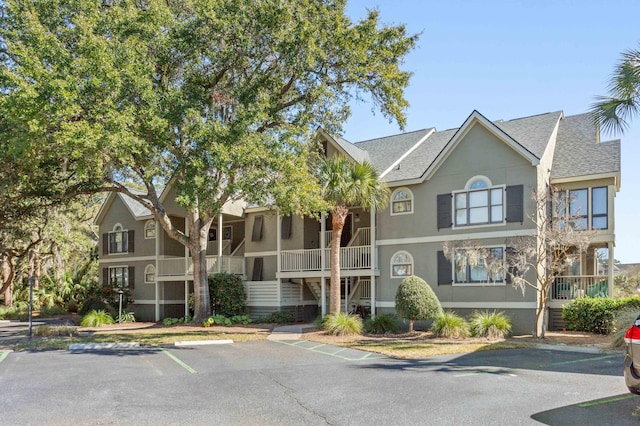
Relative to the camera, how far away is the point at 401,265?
72.9 ft

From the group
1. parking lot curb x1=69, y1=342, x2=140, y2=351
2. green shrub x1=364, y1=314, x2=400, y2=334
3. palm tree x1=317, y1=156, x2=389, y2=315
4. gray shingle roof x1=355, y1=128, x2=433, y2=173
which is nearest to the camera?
parking lot curb x1=69, y1=342, x2=140, y2=351

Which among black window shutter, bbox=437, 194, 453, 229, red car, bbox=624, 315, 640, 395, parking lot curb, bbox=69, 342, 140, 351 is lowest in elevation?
parking lot curb, bbox=69, 342, 140, 351

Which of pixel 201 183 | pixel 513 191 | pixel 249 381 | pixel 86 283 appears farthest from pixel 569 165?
pixel 86 283

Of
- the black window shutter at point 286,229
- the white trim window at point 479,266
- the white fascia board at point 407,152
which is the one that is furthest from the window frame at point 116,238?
the white trim window at point 479,266

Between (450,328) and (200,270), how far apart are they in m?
11.4

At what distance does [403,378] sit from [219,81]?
1424cm

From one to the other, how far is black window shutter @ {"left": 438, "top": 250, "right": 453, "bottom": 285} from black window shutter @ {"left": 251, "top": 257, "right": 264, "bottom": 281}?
926cm

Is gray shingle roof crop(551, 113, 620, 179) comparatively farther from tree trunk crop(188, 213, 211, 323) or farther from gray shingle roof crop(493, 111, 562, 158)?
tree trunk crop(188, 213, 211, 323)

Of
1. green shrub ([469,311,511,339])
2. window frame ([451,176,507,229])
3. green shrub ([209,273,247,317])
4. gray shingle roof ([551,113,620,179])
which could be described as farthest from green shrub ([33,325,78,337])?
gray shingle roof ([551,113,620,179])

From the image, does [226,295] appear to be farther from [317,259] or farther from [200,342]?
[200,342]

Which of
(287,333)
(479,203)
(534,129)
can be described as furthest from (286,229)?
(534,129)

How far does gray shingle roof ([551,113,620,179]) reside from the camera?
63.5ft

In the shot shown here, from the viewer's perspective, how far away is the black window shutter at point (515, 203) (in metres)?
19.5

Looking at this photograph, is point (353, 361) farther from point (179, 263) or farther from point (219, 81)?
point (179, 263)
